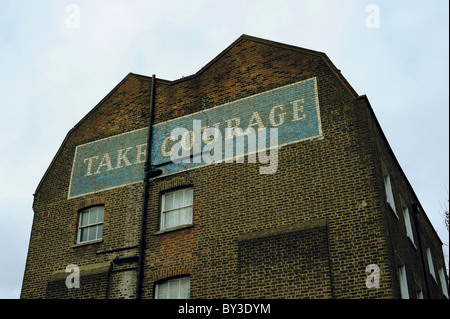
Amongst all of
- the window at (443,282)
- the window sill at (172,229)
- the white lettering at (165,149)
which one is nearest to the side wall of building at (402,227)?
the window at (443,282)

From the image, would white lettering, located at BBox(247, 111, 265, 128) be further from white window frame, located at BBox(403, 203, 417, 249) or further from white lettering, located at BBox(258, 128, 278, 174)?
white window frame, located at BBox(403, 203, 417, 249)

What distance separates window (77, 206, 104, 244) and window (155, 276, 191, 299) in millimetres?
3081

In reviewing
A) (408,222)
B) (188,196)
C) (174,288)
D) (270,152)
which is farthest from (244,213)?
(408,222)

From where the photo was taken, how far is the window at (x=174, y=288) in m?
15.2

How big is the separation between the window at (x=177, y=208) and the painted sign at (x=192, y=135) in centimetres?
80

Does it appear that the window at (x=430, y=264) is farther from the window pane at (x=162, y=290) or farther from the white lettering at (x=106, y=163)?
the white lettering at (x=106, y=163)

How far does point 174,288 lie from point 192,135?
5001mm

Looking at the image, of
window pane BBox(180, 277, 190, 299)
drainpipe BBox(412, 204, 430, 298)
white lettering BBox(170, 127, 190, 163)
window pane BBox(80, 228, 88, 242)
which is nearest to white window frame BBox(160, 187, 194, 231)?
white lettering BBox(170, 127, 190, 163)

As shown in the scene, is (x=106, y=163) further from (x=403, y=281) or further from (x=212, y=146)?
(x=403, y=281)

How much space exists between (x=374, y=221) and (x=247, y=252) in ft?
11.6

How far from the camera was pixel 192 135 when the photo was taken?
17.4 metres

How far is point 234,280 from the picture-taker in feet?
47.6
